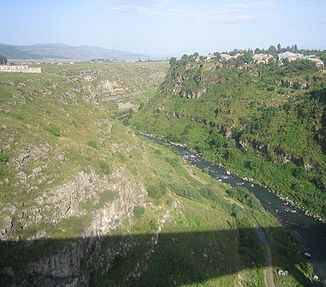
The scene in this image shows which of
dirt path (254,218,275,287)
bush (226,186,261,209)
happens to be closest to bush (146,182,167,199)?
dirt path (254,218,275,287)

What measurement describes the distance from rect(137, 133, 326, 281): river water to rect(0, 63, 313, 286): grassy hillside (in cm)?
289

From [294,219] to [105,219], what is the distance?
40.6 m

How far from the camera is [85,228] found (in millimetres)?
35219

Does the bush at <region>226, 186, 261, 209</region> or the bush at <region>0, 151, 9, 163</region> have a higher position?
the bush at <region>0, 151, 9, 163</region>

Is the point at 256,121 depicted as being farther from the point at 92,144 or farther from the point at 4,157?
the point at 4,157

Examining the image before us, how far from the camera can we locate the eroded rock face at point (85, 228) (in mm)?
29828

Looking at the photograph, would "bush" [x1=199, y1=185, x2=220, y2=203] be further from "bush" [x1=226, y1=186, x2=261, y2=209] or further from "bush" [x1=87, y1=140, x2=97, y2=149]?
"bush" [x1=87, y1=140, x2=97, y2=149]

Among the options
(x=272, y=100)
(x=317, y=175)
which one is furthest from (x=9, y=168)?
(x=272, y=100)

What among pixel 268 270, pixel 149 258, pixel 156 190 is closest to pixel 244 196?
pixel 268 270

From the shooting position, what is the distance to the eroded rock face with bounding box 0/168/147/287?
29828mm

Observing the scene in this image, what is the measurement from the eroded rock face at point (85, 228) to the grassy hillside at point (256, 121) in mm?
42958

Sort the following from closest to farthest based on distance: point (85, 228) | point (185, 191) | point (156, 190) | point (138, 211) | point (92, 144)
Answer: point (85, 228)
point (138, 211)
point (156, 190)
point (92, 144)
point (185, 191)

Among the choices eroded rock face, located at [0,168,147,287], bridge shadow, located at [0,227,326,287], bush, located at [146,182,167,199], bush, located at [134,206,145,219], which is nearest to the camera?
bridge shadow, located at [0,227,326,287]

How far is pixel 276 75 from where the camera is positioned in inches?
4892
